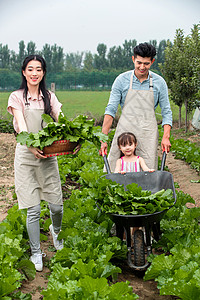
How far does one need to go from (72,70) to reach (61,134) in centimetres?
4190

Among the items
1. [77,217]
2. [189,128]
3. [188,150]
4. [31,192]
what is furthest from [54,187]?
[189,128]

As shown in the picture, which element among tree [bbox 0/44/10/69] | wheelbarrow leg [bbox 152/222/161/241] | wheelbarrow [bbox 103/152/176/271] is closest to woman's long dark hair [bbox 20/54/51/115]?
wheelbarrow [bbox 103/152/176/271]

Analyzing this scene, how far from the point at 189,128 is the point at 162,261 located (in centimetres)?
1626

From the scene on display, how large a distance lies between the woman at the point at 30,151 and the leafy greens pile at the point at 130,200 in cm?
64

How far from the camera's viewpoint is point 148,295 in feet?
10.4

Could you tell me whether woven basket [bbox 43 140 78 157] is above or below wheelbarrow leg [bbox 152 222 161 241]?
above

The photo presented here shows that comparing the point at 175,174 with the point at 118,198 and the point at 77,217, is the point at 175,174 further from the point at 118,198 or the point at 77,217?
the point at 118,198

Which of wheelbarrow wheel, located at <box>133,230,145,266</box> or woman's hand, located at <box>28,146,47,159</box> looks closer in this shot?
woman's hand, located at <box>28,146,47,159</box>

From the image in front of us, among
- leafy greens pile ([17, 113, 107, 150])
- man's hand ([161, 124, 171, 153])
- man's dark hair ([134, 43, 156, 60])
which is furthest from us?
man's hand ([161, 124, 171, 153])

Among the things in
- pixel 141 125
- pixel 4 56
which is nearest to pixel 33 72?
pixel 141 125

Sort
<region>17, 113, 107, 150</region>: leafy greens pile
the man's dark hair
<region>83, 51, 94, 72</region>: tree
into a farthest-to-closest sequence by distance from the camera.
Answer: <region>83, 51, 94, 72</region>: tree → the man's dark hair → <region>17, 113, 107, 150</region>: leafy greens pile

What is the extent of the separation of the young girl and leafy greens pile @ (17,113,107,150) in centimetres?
69

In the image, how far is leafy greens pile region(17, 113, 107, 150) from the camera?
314cm

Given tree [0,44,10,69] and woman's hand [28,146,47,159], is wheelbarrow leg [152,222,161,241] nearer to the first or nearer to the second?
woman's hand [28,146,47,159]
